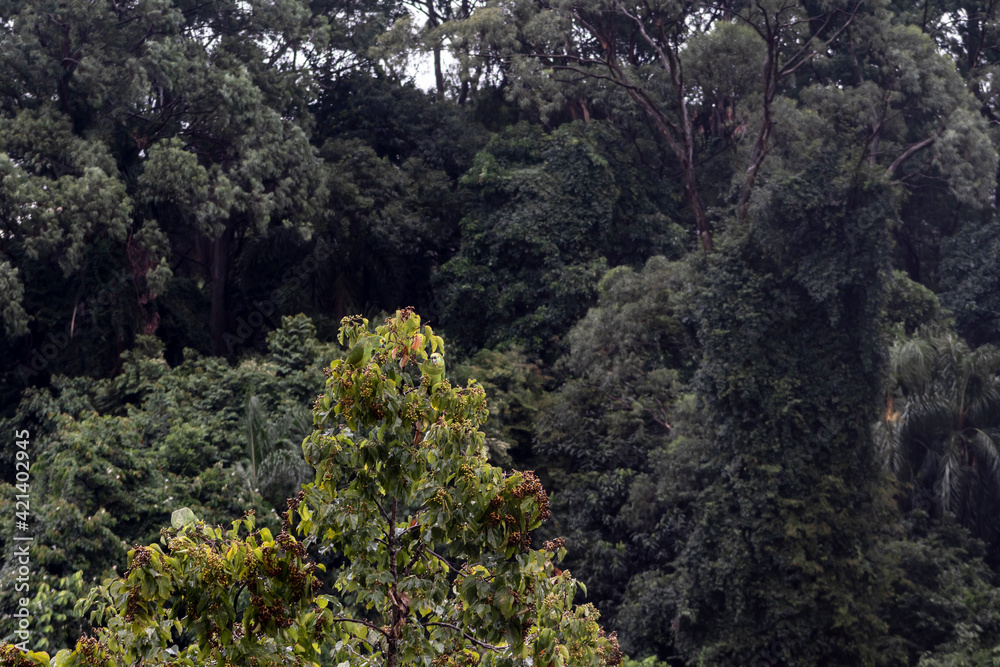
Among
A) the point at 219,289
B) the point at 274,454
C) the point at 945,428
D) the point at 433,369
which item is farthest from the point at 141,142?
the point at 433,369

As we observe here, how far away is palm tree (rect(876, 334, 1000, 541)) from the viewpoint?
13609 mm

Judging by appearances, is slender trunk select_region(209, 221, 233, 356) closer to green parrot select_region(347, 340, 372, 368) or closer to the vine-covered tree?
the vine-covered tree

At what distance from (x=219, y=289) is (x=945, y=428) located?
12910mm

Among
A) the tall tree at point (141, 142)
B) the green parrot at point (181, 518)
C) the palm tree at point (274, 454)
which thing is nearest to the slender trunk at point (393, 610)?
the green parrot at point (181, 518)

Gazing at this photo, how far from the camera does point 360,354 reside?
331cm

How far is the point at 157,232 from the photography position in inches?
584

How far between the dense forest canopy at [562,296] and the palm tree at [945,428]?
48 millimetres

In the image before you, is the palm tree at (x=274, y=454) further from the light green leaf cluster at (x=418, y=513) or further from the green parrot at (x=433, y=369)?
the green parrot at (x=433, y=369)

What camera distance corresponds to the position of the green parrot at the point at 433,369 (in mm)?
3389

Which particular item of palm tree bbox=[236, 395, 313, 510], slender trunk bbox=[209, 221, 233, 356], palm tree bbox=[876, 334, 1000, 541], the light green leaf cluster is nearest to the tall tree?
slender trunk bbox=[209, 221, 233, 356]

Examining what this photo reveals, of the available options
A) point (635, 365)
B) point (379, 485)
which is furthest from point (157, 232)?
point (379, 485)

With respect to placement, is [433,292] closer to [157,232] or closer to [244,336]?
[244,336]

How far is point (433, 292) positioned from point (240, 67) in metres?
5.94

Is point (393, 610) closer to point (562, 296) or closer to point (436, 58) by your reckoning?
point (562, 296)
